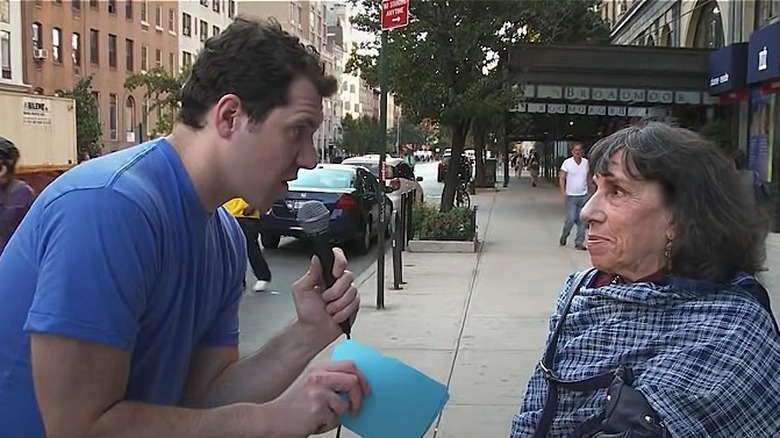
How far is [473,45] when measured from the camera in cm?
1703

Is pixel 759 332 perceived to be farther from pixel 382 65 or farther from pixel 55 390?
pixel 382 65

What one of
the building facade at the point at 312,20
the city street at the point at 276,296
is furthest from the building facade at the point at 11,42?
the building facade at the point at 312,20

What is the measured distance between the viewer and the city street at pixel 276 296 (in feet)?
28.1

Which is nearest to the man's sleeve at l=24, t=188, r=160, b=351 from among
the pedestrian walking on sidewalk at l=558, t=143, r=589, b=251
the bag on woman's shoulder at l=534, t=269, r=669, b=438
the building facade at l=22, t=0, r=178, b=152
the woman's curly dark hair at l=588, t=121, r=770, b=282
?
the bag on woman's shoulder at l=534, t=269, r=669, b=438

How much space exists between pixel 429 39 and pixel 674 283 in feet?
50.4

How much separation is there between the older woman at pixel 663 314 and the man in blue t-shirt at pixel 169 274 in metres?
0.53

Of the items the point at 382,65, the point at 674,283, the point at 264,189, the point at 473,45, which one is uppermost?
the point at 473,45

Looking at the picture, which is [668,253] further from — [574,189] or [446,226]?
[574,189]

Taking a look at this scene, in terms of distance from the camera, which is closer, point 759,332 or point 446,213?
point 759,332

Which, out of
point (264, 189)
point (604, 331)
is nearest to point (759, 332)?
point (604, 331)

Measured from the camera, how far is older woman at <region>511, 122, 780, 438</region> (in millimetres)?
1829

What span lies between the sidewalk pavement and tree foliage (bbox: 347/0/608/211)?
286cm

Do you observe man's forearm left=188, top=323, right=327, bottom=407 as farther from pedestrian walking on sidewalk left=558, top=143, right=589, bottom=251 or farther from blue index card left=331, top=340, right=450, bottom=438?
pedestrian walking on sidewalk left=558, top=143, right=589, bottom=251

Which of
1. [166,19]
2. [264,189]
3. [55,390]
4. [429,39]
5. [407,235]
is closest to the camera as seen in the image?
[55,390]
